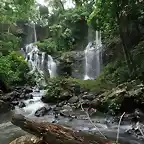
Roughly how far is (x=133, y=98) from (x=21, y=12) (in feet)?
20.9

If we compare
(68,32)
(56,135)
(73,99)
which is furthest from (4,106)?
(68,32)

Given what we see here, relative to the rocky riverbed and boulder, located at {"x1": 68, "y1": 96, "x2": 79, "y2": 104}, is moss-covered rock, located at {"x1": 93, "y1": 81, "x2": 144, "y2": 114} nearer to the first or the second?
the rocky riverbed

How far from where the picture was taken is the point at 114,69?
14781mm

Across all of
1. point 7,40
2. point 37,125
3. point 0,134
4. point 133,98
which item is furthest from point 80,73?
point 37,125

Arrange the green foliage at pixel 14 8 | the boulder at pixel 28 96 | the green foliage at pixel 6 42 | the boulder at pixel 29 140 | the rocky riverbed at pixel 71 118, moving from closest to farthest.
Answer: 1. the boulder at pixel 29 140
2. the rocky riverbed at pixel 71 118
3. the green foliage at pixel 14 8
4. the boulder at pixel 28 96
5. the green foliage at pixel 6 42

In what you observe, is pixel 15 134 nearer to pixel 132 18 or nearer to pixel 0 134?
pixel 0 134

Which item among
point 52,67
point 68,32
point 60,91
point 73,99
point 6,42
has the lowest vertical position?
point 73,99

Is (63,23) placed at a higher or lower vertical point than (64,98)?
higher

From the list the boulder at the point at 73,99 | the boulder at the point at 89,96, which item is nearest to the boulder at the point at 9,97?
the boulder at the point at 73,99

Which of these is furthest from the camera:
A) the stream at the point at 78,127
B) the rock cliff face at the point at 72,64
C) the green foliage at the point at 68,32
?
the green foliage at the point at 68,32

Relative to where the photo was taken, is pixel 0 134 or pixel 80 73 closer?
pixel 0 134

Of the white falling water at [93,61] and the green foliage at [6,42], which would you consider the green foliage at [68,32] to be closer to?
the white falling water at [93,61]

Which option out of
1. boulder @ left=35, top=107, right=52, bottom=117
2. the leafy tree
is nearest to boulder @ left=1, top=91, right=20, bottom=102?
boulder @ left=35, top=107, right=52, bottom=117

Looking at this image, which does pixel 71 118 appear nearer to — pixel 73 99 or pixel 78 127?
pixel 78 127
